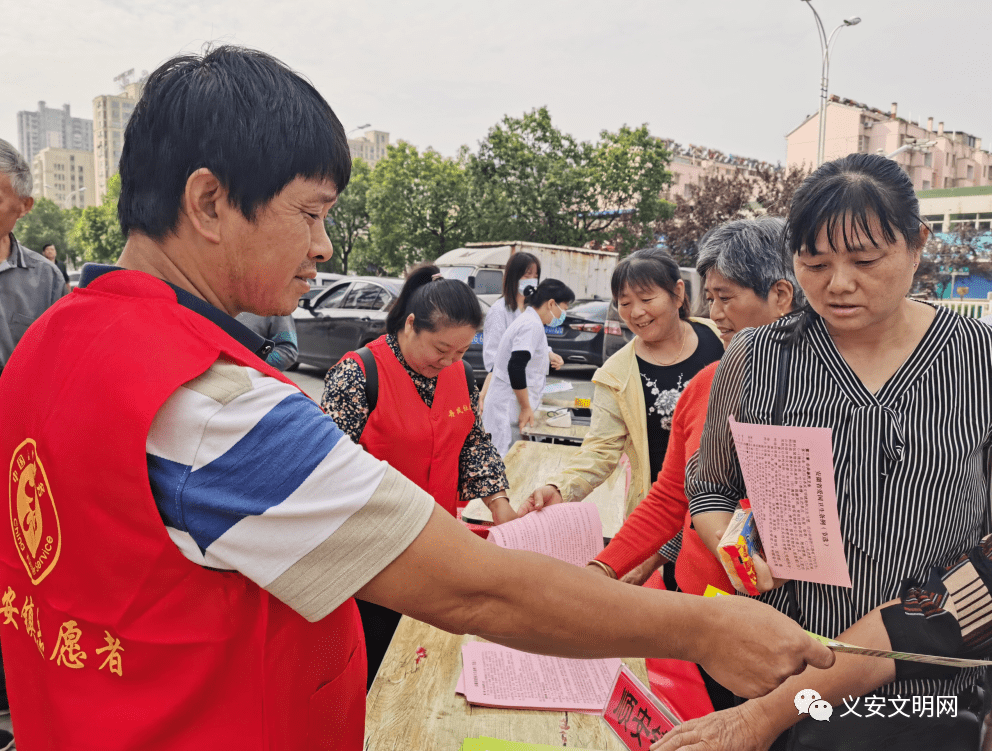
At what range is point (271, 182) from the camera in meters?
0.83

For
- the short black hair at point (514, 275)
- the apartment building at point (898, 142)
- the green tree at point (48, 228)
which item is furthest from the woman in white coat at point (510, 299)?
the green tree at point (48, 228)

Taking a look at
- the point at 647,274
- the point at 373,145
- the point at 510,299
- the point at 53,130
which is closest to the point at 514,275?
the point at 510,299

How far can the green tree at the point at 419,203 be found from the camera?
23859mm

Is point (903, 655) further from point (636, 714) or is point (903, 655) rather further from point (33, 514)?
point (33, 514)

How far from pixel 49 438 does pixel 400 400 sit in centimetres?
174

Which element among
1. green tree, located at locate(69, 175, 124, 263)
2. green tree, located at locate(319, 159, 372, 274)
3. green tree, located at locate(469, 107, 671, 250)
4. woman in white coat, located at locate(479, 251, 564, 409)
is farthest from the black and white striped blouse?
green tree, located at locate(69, 175, 124, 263)

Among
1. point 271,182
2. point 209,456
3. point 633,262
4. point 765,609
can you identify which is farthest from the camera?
point 633,262

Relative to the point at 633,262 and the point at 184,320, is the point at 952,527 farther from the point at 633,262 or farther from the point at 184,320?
the point at 633,262

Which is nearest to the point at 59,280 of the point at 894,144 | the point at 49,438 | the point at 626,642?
the point at 49,438

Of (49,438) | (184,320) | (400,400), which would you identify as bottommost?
(400,400)

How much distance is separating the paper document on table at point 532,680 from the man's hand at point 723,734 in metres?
0.33

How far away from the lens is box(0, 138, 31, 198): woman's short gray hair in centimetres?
254

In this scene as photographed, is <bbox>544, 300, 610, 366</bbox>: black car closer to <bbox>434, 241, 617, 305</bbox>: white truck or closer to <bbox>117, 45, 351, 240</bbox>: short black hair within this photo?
<bbox>434, 241, 617, 305</bbox>: white truck

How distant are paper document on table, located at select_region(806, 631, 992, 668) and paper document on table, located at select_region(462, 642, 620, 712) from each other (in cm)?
57
